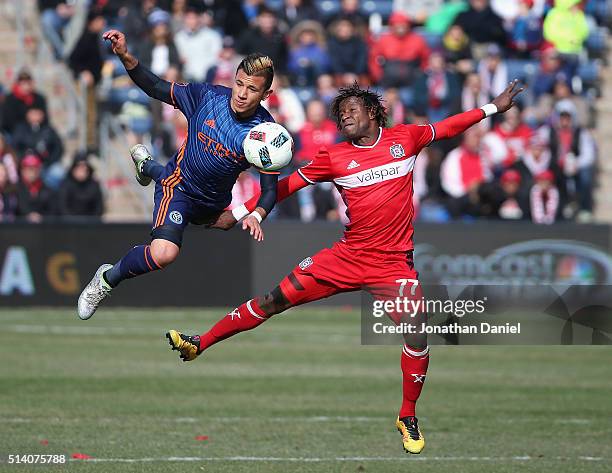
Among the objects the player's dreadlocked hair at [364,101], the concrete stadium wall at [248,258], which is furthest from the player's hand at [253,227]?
the concrete stadium wall at [248,258]

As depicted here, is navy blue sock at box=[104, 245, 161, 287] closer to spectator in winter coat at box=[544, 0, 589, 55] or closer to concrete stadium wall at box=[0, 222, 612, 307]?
concrete stadium wall at box=[0, 222, 612, 307]

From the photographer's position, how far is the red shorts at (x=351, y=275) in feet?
34.2

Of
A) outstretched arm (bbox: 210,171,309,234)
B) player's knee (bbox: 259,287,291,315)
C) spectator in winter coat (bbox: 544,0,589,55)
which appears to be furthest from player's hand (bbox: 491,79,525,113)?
spectator in winter coat (bbox: 544,0,589,55)

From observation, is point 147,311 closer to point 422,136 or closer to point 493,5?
point 493,5

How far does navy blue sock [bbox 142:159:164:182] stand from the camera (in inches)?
435

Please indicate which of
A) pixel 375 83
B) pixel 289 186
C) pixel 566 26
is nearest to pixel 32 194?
pixel 375 83

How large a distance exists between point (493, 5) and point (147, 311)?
9420 millimetres

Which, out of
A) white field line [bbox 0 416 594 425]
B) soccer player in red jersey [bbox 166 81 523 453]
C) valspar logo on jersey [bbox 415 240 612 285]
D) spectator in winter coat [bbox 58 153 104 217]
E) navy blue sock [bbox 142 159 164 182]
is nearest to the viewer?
soccer player in red jersey [bbox 166 81 523 453]

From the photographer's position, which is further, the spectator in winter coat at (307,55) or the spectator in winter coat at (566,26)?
the spectator in winter coat at (566,26)

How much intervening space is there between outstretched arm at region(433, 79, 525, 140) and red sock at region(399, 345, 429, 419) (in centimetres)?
167

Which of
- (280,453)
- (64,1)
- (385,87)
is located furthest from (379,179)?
(64,1)

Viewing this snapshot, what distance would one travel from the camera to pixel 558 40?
2600 centimetres

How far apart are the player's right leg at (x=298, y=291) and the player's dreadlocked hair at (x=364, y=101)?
1092 mm

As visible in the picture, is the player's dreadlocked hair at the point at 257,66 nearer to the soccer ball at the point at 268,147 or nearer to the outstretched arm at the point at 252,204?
the soccer ball at the point at 268,147
